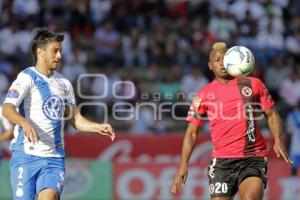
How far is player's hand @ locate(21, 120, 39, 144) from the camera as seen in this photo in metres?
8.84

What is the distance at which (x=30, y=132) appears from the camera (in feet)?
29.0

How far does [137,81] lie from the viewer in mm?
21328

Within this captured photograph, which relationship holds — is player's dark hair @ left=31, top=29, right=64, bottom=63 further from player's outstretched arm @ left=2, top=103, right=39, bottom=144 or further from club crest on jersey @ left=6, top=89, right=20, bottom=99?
player's outstretched arm @ left=2, top=103, right=39, bottom=144

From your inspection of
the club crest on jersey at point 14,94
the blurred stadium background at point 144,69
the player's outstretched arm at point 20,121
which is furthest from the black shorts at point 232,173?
the blurred stadium background at point 144,69

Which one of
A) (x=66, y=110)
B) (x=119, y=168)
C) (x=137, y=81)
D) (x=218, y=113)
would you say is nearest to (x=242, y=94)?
(x=218, y=113)

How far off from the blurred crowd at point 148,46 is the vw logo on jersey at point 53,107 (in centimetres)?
960

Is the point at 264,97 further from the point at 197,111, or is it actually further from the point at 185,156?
the point at 185,156

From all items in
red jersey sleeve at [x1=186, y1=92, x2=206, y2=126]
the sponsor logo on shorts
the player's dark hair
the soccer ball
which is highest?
the player's dark hair

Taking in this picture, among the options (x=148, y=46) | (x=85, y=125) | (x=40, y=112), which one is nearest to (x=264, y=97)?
(x=85, y=125)

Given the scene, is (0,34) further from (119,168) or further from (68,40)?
(119,168)

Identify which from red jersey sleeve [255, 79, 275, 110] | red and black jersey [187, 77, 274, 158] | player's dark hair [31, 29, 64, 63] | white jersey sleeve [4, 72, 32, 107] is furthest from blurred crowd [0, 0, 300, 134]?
white jersey sleeve [4, 72, 32, 107]

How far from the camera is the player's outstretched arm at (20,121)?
8852mm

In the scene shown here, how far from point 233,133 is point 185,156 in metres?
0.63

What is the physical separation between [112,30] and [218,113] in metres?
12.5
